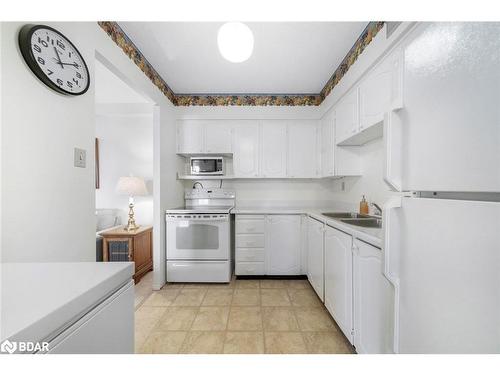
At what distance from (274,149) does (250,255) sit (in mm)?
1502

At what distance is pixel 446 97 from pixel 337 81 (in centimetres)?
210

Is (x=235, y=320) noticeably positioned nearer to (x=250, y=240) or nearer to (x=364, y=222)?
(x=250, y=240)

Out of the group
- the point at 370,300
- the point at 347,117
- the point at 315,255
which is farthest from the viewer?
the point at 315,255

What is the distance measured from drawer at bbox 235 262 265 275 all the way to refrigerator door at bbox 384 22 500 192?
232 centimetres

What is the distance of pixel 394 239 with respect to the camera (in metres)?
0.80

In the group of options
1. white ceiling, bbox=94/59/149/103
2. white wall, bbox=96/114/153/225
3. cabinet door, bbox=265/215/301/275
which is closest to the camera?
white ceiling, bbox=94/59/149/103

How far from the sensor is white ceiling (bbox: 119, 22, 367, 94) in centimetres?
177

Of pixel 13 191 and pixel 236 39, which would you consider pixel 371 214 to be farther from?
pixel 13 191

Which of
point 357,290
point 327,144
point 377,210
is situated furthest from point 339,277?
point 327,144

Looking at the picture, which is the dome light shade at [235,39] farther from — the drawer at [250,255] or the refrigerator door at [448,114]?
the drawer at [250,255]

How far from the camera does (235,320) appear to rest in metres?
1.97

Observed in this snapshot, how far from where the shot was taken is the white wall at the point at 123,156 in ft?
11.7

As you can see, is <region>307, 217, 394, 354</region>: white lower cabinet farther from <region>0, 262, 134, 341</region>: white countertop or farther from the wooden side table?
the wooden side table

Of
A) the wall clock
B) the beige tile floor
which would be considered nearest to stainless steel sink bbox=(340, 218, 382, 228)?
the beige tile floor
